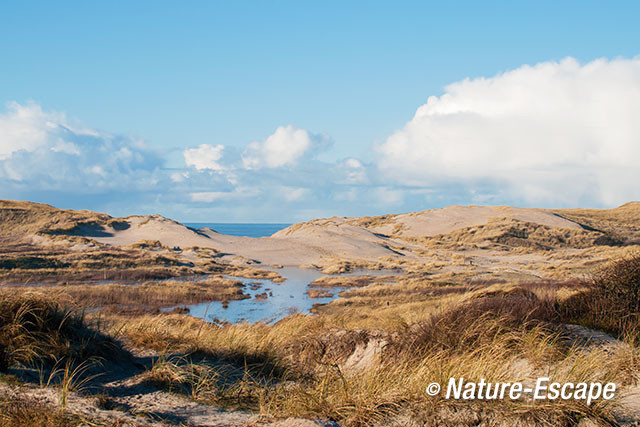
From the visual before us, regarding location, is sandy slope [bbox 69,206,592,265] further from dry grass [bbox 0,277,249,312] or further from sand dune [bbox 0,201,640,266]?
dry grass [bbox 0,277,249,312]

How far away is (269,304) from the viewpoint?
98.1ft

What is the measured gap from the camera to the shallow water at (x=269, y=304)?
25.1 metres

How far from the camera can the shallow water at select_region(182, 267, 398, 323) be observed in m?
25.1

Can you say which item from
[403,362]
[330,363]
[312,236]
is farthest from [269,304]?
[312,236]

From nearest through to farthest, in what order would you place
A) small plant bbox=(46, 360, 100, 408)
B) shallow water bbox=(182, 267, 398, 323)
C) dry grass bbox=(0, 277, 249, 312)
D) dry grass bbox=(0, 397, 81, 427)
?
dry grass bbox=(0, 397, 81, 427) → small plant bbox=(46, 360, 100, 408) → shallow water bbox=(182, 267, 398, 323) → dry grass bbox=(0, 277, 249, 312)

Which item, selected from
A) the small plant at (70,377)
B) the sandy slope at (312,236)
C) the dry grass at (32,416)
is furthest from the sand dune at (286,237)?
the dry grass at (32,416)

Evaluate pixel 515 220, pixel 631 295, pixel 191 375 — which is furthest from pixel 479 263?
pixel 191 375

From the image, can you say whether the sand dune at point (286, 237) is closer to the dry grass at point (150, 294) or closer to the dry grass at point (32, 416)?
the dry grass at point (150, 294)

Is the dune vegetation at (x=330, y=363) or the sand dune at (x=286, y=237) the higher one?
the sand dune at (x=286, y=237)

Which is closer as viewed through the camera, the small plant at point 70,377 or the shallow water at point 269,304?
the small plant at point 70,377

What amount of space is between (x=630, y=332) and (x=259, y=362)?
Answer: 5.88 m

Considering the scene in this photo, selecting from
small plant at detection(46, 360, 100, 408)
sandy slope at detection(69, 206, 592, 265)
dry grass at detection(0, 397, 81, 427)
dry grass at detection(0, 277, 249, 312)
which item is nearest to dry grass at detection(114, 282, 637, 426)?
small plant at detection(46, 360, 100, 408)

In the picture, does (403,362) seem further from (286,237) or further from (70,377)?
(286,237)

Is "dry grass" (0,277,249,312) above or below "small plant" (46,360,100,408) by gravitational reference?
below
